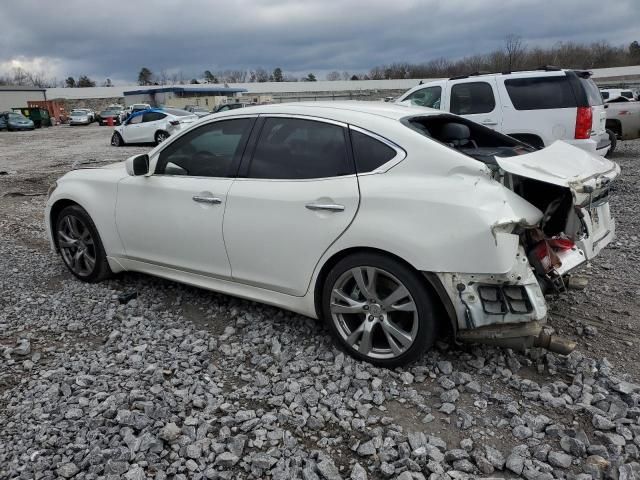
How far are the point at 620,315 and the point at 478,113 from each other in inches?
238

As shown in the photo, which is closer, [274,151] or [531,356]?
[531,356]

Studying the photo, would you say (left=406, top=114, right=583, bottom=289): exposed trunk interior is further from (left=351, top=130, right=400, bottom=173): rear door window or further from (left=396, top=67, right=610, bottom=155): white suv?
(left=396, top=67, right=610, bottom=155): white suv

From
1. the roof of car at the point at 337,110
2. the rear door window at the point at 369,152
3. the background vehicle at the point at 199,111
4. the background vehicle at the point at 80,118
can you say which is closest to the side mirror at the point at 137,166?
the roof of car at the point at 337,110

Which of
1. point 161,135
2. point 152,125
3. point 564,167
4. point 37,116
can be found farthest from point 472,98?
point 37,116

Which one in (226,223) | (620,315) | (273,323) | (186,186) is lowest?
(620,315)

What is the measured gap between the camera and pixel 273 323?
3.99 metres

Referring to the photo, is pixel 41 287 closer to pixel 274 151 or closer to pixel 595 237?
pixel 274 151

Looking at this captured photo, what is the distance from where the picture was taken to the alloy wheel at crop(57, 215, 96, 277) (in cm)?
482

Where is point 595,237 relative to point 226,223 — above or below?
below

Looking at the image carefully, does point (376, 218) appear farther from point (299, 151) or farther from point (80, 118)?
point (80, 118)

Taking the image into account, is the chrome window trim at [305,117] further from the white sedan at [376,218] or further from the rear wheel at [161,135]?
the rear wheel at [161,135]

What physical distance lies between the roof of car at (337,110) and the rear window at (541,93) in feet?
18.8

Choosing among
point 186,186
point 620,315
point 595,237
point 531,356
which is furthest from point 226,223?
point 620,315

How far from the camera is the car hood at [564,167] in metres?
3.01
